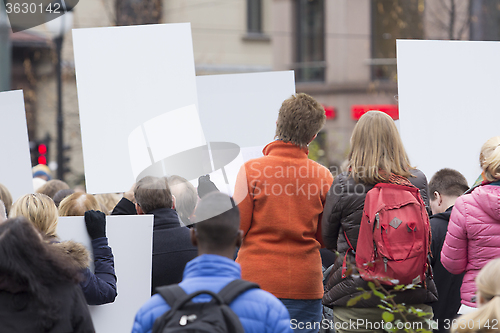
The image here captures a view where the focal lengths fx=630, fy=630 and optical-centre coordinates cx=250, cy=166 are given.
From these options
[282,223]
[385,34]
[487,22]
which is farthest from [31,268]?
[385,34]

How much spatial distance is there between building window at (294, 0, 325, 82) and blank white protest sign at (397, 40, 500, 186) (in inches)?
677

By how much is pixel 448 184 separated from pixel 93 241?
231 centimetres

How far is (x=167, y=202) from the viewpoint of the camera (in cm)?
379

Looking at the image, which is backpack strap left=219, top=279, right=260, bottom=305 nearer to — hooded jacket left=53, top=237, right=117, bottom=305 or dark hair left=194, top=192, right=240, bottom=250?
dark hair left=194, top=192, right=240, bottom=250

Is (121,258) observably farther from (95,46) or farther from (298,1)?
(298,1)

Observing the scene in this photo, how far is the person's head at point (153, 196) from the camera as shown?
12.4 ft

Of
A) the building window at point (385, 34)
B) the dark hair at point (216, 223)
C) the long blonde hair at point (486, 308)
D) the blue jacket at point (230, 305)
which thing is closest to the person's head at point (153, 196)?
the dark hair at point (216, 223)

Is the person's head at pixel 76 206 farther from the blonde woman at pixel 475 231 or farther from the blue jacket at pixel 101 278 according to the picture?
the blonde woman at pixel 475 231

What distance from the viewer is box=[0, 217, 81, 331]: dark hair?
98.1 inches

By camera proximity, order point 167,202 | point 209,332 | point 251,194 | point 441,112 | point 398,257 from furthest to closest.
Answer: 1. point 441,112
2. point 167,202
3. point 251,194
4. point 398,257
5. point 209,332

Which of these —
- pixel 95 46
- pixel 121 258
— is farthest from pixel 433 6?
pixel 121 258

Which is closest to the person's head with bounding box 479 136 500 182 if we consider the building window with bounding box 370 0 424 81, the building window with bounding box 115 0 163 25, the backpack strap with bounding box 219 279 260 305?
the backpack strap with bounding box 219 279 260 305

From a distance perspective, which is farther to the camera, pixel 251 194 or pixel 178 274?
pixel 178 274

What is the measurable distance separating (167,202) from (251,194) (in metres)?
0.70
